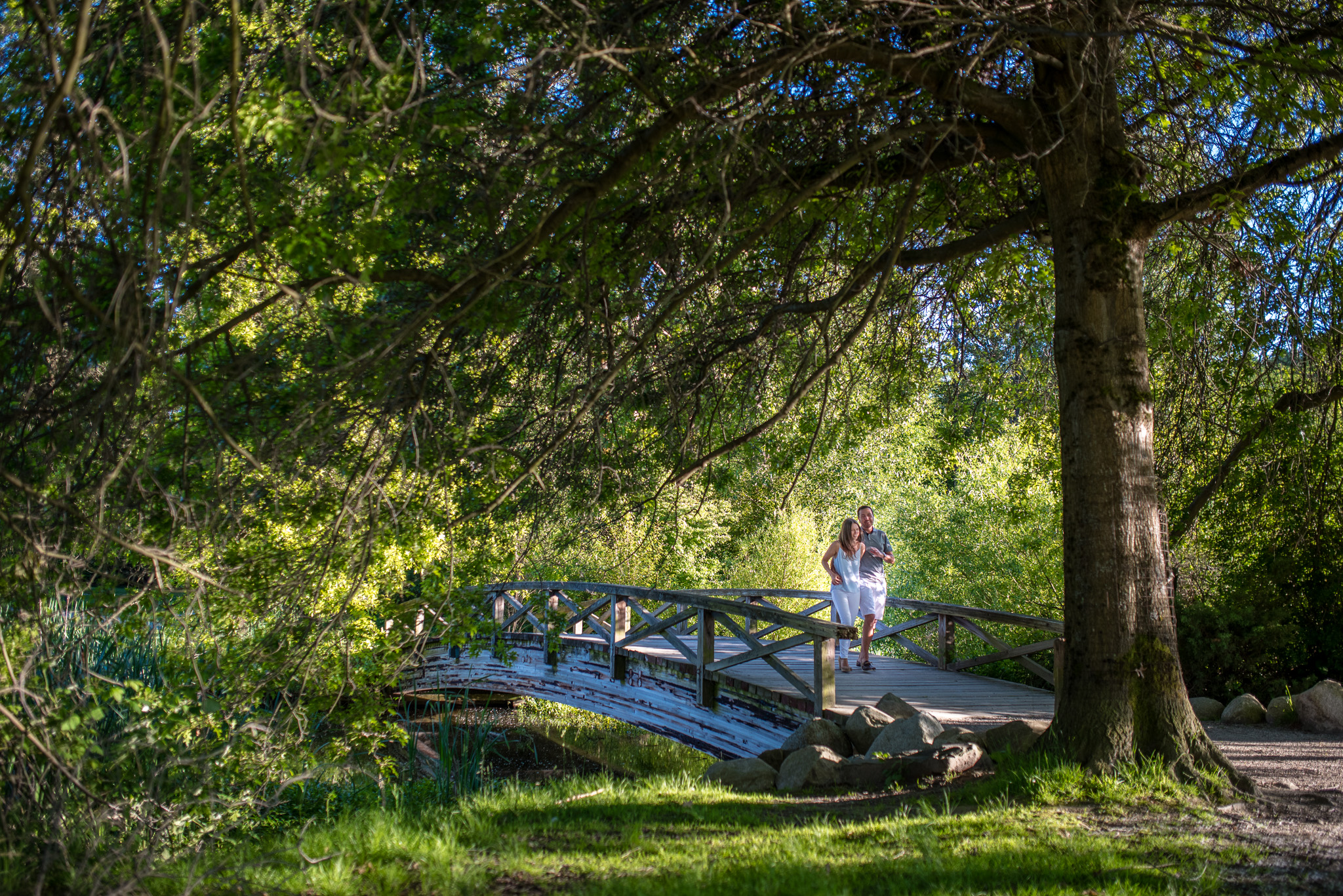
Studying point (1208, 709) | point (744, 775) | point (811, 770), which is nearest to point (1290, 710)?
point (1208, 709)

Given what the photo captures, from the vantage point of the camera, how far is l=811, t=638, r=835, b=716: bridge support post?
26.7 feet

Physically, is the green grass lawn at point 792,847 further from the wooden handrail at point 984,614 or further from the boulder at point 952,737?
the wooden handrail at point 984,614

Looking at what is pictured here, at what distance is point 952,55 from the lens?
464 cm

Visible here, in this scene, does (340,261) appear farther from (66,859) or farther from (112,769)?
(112,769)

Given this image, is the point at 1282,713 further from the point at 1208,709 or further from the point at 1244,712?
the point at 1208,709

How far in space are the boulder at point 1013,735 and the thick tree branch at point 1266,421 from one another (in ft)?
6.42

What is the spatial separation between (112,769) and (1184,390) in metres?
7.20

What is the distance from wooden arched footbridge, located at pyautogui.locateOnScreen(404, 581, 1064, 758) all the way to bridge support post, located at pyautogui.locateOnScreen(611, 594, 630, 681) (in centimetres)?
2

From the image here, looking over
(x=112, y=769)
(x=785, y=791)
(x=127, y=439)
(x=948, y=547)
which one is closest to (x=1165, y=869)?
(x=785, y=791)

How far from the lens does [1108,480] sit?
478 centimetres

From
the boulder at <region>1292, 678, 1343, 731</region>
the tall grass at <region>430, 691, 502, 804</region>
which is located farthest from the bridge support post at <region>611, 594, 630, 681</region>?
the boulder at <region>1292, 678, 1343, 731</region>

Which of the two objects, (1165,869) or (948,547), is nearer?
(1165,869)

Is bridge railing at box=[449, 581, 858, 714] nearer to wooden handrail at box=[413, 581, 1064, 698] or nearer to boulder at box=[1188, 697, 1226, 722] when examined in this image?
wooden handrail at box=[413, 581, 1064, 698]

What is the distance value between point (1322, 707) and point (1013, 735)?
3143 mm
